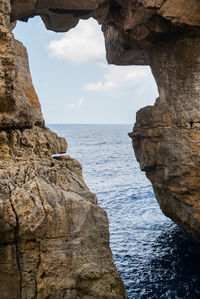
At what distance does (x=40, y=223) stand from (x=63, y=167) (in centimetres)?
184

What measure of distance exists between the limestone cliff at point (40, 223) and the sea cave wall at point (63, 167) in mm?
17

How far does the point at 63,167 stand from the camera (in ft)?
23.3

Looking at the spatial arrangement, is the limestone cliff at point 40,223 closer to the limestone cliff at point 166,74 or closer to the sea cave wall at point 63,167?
the sea cave wall at point 63,167

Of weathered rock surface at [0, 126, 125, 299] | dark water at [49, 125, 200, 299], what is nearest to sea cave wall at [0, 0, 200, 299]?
weathered rock surface at [0, 126, 125, 299]

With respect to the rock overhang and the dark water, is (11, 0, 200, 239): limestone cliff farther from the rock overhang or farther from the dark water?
the dark water

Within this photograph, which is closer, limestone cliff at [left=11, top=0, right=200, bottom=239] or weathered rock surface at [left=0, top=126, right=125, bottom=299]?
weathered rock surface at [left=0, top=126, right=125, bottom=299]

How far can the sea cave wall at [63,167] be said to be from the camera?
5.46 metres

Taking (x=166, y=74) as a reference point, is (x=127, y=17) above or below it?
above

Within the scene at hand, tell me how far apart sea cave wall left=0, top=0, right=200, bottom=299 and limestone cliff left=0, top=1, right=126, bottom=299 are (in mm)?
17

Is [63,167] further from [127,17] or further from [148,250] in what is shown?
[148,250]

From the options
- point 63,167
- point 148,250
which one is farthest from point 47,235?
point 148,250

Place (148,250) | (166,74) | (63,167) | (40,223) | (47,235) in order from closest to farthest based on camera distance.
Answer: (40,223) → (47,235) → (63,167) → (166,74) → (148,250)

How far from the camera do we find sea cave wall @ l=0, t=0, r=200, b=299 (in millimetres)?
5461

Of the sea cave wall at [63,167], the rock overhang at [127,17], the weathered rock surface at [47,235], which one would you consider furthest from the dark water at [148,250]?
the rock overhang at [127,17]
